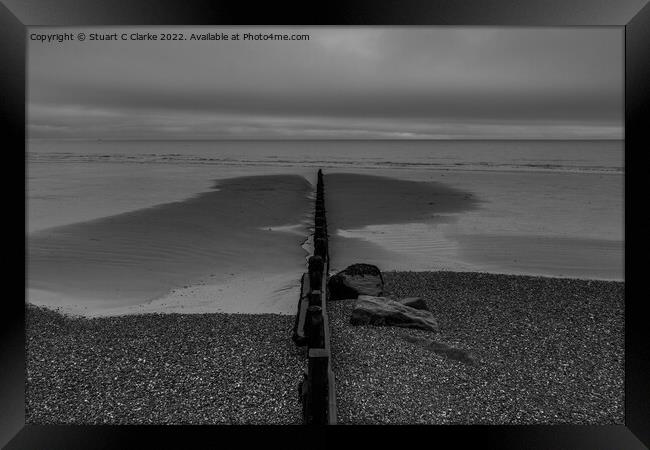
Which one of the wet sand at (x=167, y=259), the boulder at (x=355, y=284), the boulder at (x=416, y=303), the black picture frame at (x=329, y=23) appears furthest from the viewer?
the wet sand at (x=167, y=259)

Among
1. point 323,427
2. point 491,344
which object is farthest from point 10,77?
point 491,344

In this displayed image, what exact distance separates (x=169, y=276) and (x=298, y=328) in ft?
15.7

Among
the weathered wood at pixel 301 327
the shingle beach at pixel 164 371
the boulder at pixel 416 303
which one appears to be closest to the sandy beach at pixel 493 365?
the boulder at pixel 416 303

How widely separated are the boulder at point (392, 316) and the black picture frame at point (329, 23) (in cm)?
307

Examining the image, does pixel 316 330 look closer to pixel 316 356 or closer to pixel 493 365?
pixel 316 356

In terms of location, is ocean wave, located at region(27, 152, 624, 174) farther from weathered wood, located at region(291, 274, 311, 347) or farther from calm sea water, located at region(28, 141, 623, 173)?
weathered wood, located at region(291, 274, 311, 347)

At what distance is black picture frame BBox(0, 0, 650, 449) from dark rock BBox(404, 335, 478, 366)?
221cm

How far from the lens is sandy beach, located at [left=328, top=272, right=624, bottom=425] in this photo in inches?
181

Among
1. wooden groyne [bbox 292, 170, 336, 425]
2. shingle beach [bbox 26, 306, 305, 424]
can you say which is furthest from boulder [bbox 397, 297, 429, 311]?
shingle beach [bbox 26, 306, 305, 424]

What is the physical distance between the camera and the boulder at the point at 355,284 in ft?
25.6

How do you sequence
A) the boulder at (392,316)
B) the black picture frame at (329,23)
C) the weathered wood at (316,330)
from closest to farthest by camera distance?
the black picture frame at (329,23)
the weathered wood at (316,330)
the boulder at (392,316)

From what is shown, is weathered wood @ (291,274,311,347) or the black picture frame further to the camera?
weathered wood @ (291,274,311,347)

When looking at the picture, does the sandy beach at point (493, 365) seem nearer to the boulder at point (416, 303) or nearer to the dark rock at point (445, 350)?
the dark rock at point (445, 350)

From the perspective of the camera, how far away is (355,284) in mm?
7914
